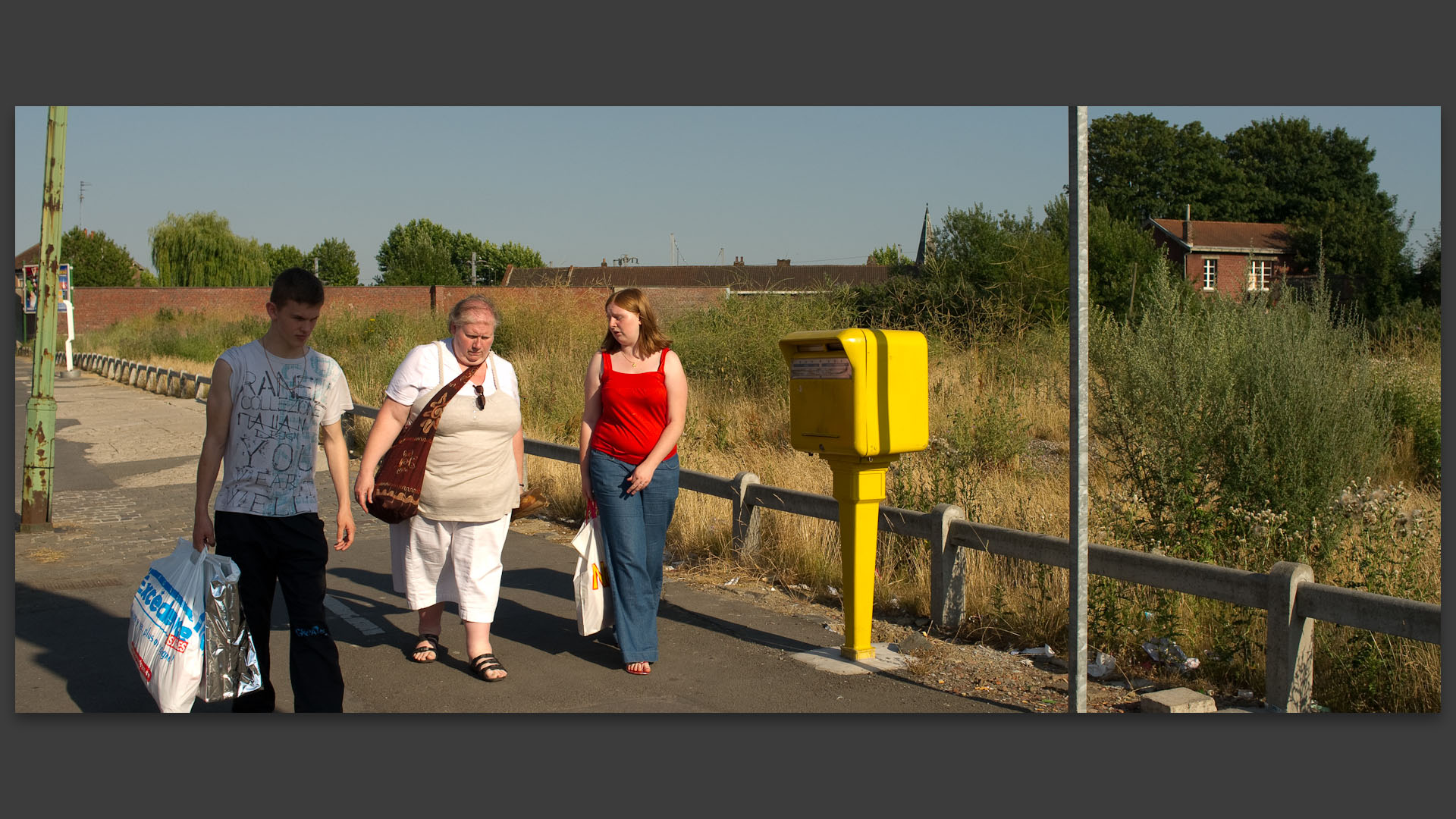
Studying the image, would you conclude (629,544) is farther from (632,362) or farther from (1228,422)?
(1228,422)

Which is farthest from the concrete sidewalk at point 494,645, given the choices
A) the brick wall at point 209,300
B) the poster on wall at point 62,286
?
the brick wall at point 209,300

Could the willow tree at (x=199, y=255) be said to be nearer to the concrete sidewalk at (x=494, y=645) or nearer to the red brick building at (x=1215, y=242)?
the red brick building at (x=1215, y=242)

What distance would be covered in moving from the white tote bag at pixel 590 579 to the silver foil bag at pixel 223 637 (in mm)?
1631

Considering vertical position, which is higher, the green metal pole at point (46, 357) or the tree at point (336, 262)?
the tree at point (336, 262)

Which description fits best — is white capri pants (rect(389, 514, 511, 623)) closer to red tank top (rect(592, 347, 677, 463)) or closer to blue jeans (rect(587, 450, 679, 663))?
blue jeans (rect(587, 450, 679, 663))

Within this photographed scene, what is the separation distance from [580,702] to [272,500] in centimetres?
160

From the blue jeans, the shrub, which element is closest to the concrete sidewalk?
the blue jeans

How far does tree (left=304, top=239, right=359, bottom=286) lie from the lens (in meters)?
93.1

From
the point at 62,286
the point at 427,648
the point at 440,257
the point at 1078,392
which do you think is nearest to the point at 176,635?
the point at 427,648

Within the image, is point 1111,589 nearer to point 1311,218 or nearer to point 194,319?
point 194,319

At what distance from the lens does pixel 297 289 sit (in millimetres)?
4527

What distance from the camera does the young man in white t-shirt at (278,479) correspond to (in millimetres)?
4508

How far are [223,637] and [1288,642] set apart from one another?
169 inches

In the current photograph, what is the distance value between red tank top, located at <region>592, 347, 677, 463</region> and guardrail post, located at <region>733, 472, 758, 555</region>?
7.22ft
